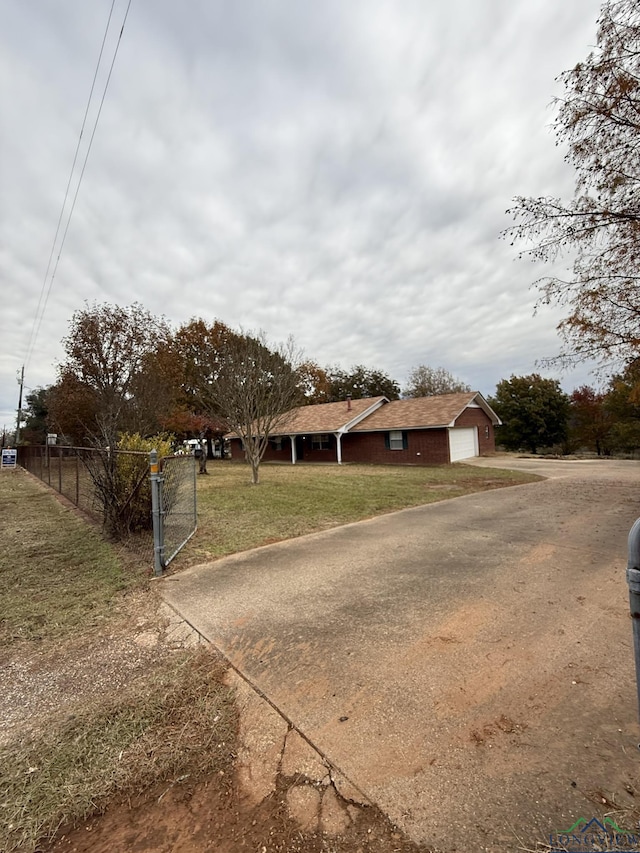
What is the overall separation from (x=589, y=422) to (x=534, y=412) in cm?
597

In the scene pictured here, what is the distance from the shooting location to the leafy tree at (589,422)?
1362 inches

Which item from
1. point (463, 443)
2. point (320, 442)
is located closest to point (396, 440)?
point (463, 443)

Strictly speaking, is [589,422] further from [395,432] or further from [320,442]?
[320,442]

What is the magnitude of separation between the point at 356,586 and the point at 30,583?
12.4ft

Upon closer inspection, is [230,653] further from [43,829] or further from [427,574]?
[427,574]

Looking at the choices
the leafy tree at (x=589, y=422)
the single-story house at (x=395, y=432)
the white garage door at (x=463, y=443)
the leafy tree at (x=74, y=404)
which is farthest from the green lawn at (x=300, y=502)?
the leafy tree at (x=589, y=422)

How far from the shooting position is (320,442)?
83.9 ft

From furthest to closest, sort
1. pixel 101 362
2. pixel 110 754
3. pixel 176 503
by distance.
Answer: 1. pixel 101 362
2. pixel 176 503
3. pixel 110 754

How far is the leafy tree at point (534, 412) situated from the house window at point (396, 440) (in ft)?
57.9

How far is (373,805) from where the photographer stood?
172 centimetres

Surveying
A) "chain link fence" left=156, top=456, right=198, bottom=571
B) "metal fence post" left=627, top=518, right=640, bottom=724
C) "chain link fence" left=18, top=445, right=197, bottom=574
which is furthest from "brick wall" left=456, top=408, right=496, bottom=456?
"metal fence post" left=627, top=518, right=640, bottom=724

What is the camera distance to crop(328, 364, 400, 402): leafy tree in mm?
45319

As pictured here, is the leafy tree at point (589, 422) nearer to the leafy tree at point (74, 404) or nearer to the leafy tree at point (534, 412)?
the leafy tree at point (534, 412)

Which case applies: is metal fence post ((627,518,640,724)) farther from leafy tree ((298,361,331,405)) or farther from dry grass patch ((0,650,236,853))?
leafy tree ((298,361,331,405))
